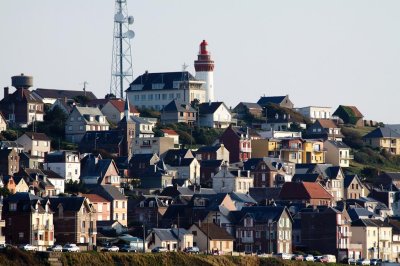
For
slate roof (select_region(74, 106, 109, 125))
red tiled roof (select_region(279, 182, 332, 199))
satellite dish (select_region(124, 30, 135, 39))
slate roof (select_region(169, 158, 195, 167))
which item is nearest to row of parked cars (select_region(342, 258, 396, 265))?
red tiled roof (select_region(279, 182, 332, 199))

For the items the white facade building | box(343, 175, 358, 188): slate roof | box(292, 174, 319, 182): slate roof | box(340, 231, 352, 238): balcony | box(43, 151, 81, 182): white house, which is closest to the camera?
box(340, 231, 352, 238): balcony

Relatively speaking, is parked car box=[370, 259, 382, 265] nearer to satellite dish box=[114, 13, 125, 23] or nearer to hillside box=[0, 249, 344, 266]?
hillside box=[0, 249, 344, 266]

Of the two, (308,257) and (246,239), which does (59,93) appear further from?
(308,257)

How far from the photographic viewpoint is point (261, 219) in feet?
393

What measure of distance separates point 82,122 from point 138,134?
5441 mm

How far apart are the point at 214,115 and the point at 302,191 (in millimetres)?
35827

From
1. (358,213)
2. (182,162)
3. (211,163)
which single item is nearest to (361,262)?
(358,213)

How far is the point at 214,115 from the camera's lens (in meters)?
168

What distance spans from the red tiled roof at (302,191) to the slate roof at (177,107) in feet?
113

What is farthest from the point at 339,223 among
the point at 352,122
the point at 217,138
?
the point at 352,122

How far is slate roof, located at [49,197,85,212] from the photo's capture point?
112 metres

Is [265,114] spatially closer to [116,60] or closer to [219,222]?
[116,60]

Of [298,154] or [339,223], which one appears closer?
[339,223]

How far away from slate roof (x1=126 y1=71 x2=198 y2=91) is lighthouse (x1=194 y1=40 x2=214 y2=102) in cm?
417
